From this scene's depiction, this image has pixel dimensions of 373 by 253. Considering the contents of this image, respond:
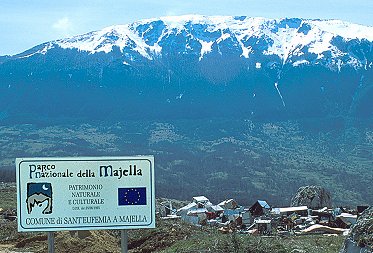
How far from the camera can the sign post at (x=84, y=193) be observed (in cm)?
1082

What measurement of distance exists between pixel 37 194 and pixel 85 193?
0.76m

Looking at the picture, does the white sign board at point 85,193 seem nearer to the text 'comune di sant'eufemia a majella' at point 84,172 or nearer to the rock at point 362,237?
the text 'comune di sant'eufemia a majella' at point 84,172

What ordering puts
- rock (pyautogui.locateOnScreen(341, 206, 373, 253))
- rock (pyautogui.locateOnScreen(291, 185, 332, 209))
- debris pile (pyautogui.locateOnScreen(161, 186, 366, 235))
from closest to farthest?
rock (pyautogui.locateOnScreen(341, 206, 373, 253)) < debris pile (pyautogui.locateOnScreen(161, 186, 366, 235)) < rock (pyautogui.locateOnScreen(291, 185, 332, 209))

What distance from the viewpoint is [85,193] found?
1089 centimetres

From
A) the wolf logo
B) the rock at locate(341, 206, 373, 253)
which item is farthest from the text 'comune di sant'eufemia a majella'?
the rock at locate(341, 206, 373, 253)

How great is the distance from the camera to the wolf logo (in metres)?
10.8

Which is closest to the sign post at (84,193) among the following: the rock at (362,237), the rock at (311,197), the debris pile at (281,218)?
the rock at (362,237)

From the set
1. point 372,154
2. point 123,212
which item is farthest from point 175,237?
point 372,154

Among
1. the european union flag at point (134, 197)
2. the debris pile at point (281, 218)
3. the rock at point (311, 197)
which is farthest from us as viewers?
the rock at point (311, 197)

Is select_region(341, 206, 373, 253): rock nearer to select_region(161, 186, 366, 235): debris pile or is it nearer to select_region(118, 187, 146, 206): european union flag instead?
select_region(118, 187, 146, 206): european union flag

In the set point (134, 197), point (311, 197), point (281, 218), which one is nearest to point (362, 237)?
point (134, 197)

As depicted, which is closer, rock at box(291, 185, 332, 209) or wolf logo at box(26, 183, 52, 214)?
wolf logo at box(26, 183, 52, 214)

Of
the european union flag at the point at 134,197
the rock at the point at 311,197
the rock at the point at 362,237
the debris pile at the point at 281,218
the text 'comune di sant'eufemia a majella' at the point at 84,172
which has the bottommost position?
the rock at the point at 311,197

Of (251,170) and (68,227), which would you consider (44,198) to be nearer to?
(68,227)
